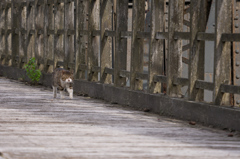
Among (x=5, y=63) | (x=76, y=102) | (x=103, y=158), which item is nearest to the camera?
(x=103, y=158)

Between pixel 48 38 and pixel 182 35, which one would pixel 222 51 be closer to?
pixel 182 35

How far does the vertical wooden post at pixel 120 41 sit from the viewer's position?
12805mm

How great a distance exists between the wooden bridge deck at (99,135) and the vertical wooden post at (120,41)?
75cm

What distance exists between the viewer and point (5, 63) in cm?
2202

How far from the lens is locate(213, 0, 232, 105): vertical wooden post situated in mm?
9305

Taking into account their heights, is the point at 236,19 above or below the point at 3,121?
above

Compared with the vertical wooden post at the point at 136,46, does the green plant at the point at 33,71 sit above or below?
below

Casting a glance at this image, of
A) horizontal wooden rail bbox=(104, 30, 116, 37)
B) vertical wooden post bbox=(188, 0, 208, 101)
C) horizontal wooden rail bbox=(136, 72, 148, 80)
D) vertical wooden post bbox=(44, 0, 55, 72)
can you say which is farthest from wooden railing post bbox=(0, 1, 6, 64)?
vertical wooden post bbox=(188, 0, 208, 101)

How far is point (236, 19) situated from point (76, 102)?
156 inches

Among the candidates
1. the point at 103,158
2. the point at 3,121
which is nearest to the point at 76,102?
the point at 3,121

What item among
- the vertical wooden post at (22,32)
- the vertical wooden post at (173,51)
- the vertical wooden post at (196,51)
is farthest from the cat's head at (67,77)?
the vertical wooden post at (22,32)

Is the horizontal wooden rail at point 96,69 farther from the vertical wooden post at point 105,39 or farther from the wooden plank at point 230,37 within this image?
the wooden plank at point 230,37

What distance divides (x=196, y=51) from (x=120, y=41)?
9.77ft

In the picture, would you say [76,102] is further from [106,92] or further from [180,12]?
[180,12]
